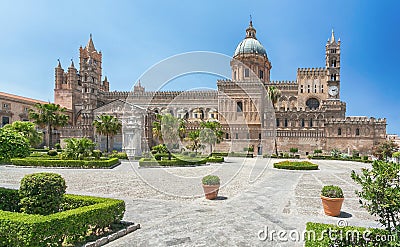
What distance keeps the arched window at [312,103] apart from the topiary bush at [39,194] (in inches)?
2340

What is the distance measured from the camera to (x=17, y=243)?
5.93 meters

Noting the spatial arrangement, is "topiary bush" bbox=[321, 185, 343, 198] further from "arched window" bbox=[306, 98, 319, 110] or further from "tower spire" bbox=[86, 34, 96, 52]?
"tower spire" bbox=[86, 34, 96, 52]

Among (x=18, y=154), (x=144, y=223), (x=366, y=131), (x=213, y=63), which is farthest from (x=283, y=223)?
(x=366, y=131)

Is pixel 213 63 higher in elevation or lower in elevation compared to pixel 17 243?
higher

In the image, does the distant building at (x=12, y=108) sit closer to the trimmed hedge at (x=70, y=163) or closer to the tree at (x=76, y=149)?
the trimmed hedge at (x=70, y=163)

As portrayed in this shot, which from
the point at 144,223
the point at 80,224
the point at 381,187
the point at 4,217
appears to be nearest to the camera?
the point at 381,187

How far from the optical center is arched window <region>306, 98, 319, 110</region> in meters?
59.3

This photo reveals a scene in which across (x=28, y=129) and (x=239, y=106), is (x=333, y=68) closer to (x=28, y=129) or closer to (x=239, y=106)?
(x=239, y=106)

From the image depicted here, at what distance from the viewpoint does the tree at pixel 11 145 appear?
1020cm

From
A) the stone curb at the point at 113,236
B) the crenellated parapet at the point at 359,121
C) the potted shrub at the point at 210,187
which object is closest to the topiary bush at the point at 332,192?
the potted shrub at the point at 210,187

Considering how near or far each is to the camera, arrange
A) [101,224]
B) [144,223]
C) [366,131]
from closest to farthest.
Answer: [101,224], [144,223], [366,131]

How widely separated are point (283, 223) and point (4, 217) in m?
7.88

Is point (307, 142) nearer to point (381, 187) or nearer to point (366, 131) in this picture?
point (366, 131)

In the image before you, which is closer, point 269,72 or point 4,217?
point 4,217
